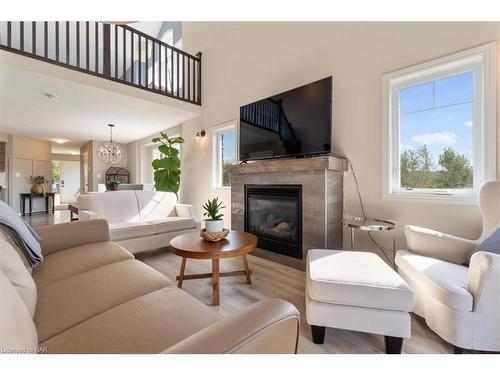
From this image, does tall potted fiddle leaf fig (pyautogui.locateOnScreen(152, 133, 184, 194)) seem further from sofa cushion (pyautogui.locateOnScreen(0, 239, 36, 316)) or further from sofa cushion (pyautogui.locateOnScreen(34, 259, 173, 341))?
sofa cushion (pyautogui.locateOnScreen(0, 239, 36, 316))

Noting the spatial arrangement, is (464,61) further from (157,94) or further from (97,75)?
(97,75)

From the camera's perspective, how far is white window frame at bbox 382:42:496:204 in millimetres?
1742

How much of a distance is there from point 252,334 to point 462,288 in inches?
51.1

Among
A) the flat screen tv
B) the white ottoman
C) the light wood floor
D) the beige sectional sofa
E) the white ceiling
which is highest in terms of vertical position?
the white ceiling

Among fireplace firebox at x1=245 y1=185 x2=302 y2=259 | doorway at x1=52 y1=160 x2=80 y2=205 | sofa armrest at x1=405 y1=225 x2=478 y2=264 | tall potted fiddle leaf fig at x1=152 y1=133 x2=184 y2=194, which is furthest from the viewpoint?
doorway at x1=52 y1=160 x2=80 y2=205

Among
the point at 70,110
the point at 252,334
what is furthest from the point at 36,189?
the point at 252,334

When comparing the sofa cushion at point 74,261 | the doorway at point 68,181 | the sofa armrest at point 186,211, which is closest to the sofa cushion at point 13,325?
the sofa cushion at point 74,261

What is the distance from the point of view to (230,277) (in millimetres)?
2254

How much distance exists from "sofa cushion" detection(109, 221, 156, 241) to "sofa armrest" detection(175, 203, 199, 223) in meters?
0.62

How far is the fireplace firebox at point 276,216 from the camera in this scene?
2.56 meters

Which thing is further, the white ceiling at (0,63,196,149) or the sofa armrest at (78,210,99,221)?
the white ceiling at (0,63,196,149)

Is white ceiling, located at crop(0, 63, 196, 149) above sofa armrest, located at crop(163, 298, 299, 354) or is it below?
above

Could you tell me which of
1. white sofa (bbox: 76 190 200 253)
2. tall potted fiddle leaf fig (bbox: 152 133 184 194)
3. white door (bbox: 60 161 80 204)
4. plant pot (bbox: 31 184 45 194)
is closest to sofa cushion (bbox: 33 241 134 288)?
white sofa (bbox: 76 190 200 253)
